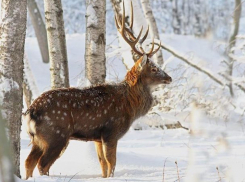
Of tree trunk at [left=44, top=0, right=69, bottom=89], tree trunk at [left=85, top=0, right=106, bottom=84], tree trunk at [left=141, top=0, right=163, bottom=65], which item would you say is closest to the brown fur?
tree trunk at [left=85, top=0, right=106, bottom=84]

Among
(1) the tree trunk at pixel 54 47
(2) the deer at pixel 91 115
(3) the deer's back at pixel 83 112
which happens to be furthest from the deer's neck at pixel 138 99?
(1) the tree trunk at pixel 54 47

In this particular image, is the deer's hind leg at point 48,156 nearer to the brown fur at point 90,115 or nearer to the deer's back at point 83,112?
the brown fur at point 90,115

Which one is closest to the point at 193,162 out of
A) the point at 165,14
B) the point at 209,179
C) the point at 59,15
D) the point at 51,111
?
the point at 209,179

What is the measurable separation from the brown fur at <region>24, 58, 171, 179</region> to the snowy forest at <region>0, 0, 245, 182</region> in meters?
0.01

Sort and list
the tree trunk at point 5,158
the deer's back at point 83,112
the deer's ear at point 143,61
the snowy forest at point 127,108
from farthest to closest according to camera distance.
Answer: the deer's ear at point 143,61 → the deer's back at point 83,112 → the snowy forest at point 127,108 → the tree trunk at point 5,158

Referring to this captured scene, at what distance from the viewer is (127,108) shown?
6.50 meters

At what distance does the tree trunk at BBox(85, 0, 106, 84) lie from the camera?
7.43 meters

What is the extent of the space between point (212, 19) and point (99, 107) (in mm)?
3433

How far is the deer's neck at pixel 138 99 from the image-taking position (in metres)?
6.61

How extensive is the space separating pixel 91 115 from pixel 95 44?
1686 mm

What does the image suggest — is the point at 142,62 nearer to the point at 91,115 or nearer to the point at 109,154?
the point at 91,115

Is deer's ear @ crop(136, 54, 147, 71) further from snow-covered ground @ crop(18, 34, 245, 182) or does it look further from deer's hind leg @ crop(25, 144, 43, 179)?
deer's hind leg @ crop(25, 144, 43, 179)

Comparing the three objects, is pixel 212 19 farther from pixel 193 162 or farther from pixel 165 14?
pixel 165 14

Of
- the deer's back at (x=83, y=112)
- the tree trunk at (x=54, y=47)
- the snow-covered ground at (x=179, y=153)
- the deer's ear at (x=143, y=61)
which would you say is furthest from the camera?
the tree trunk at (x=54, y=47)
